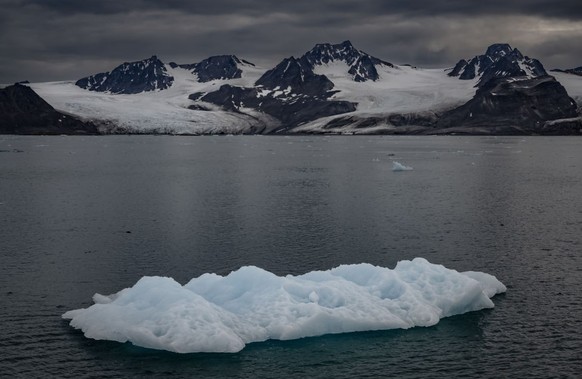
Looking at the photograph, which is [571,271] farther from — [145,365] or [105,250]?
[105,250]

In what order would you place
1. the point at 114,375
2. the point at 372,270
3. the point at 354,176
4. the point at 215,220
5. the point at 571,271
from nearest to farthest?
the point at 114,375
the point at 372,270
the point at 571,271
the point at 215,220
the point at 354,176

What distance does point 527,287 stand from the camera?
25969 millimetres

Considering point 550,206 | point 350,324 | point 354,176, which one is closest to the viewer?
point 350,324

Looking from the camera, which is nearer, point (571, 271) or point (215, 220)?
point (571, 271)

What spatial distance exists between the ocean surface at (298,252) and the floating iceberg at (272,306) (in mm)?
426

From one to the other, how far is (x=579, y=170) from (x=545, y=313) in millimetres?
71181

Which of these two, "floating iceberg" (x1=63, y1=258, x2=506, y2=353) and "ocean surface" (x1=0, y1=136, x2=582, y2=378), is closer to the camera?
"ocean surface" (x1=0, y1=136, x2=582, y2=378)

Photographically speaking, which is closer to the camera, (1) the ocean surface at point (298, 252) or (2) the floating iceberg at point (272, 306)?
(1) the ocean surface at point (298, 252)

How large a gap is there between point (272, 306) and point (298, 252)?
10923mm

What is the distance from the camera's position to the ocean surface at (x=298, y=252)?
18750 mm

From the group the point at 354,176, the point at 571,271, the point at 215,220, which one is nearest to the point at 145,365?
the point at 571,271

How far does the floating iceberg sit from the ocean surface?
43 cm

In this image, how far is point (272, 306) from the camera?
21750 mm

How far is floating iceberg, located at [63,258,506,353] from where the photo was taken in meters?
19.9
